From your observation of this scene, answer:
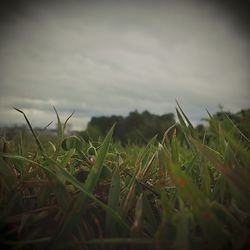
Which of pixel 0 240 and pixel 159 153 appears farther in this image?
pixel 159 153

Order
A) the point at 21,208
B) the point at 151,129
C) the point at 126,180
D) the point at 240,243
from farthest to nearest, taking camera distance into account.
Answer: the point at 151,129 → the point at 126,180 → the point at 21,208 → the point at 240,243

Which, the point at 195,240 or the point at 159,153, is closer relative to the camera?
the point at 195,240

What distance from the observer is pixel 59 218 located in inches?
19.3

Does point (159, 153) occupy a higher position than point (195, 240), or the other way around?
point (159, 153)

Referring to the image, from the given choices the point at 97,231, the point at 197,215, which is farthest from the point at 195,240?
the point at 97,231

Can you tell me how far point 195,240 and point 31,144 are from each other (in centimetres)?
147

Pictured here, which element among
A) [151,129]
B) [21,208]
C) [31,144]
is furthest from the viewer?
[151,129]

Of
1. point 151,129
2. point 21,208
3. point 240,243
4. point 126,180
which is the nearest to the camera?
point 240,243

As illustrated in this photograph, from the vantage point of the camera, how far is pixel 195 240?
0.42 m

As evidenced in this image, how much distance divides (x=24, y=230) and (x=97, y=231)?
109 millimetres

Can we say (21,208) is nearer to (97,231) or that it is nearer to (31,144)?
(97,231)

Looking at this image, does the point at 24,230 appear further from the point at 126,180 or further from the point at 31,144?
the point at 31,144

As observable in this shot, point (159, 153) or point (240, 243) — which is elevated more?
point (159, 153)

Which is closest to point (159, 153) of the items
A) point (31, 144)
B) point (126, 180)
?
point (126, 180)
